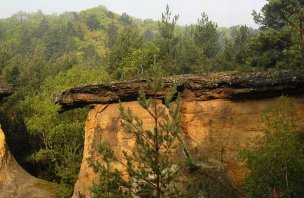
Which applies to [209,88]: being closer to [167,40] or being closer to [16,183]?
[16,183]

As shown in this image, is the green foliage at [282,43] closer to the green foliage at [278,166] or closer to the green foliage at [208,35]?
the green foliage at [278,166]

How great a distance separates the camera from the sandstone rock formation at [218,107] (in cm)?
1538

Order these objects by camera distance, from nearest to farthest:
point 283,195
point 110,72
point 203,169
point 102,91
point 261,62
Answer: point 283,195 → point 203,169 → point 102,91 → point 261,62 → point 110,72

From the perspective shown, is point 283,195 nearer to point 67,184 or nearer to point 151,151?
point 151,151

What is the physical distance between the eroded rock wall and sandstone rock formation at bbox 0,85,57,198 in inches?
192

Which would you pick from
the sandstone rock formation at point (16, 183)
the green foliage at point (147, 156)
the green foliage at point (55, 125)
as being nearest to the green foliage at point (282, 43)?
the green foliage at point (55, 125)

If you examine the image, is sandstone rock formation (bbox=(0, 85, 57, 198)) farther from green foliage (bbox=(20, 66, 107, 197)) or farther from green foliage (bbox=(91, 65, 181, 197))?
green foliage (bbox=(91, 65, 181, 197))

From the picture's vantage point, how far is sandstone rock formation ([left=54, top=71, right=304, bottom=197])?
15383 millimetres

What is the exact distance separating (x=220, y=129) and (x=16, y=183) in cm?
1173

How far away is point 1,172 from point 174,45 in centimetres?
2745

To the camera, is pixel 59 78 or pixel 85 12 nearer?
pixel 59 78

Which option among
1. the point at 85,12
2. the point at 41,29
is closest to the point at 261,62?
the point at 41,29

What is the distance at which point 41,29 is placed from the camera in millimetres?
122562

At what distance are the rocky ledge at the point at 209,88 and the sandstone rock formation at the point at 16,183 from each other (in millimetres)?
5630
